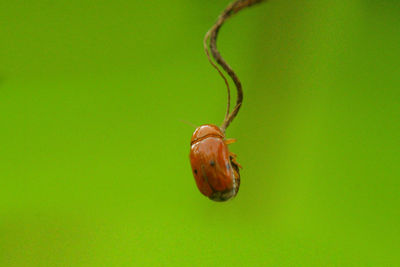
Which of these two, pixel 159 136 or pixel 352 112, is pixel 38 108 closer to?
pixel 159 136

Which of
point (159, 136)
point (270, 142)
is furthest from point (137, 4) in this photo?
point (270, 142)

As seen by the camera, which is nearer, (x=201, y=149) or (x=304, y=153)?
(x=201, y=149)

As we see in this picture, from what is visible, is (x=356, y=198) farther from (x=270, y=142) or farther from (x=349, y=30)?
(x=349, y=30)

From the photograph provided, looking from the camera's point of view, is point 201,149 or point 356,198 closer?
point 201,149

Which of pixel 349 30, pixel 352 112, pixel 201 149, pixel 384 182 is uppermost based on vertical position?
pixel 349 30

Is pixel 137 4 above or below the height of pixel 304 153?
above

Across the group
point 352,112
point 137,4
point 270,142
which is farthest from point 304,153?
point 137,4
